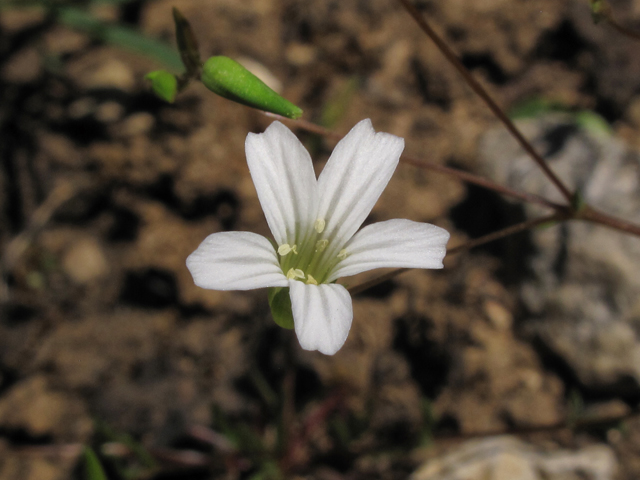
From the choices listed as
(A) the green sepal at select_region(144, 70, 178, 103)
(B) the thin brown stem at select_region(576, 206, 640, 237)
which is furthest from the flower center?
(B) the thin brown stem at select_region(576, 206, 640, 237)

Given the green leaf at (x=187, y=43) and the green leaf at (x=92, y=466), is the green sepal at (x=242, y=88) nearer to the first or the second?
the green leaf at (x=187, y=43)

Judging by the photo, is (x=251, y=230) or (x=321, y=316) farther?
(x=251, y=230)

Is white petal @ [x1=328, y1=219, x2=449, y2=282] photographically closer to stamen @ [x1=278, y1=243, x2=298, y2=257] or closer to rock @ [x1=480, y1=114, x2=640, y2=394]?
stamen @ [x1=278, y1=243, x2=298, y2=257]

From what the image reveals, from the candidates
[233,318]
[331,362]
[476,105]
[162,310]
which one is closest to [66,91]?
[162,310]

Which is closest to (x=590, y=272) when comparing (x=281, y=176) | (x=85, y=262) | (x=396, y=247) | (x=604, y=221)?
(x=604, y=221)

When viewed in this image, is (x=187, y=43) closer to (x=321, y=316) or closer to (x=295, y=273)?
(x=295, y=273)
